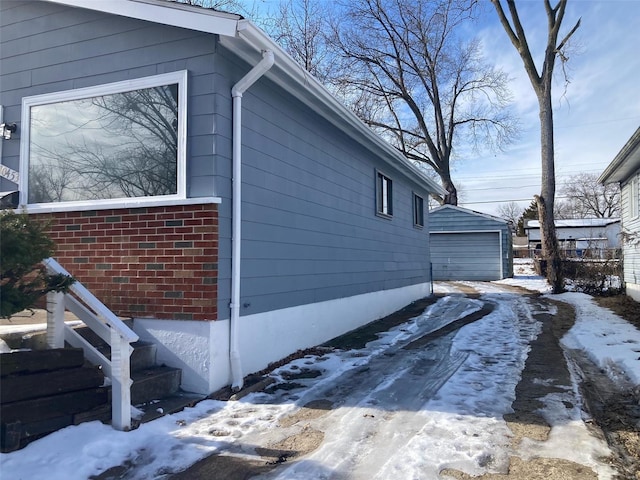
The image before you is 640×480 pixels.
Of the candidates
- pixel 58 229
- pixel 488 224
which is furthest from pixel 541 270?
pixel 58 229

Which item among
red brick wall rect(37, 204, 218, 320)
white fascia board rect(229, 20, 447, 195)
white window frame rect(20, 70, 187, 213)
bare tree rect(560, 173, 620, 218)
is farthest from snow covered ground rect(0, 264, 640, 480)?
bare tree rect(560, 173, 620, 218)

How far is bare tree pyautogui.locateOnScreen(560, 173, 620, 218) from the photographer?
56.0 metres

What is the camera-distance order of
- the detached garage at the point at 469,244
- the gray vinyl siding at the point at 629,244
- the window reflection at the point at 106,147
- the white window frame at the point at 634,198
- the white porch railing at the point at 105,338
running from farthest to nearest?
the detached garage at the point at 469,244, the gray vinyl siding at the point at 629,244, the white window frame at the point at 634,198, the window reflection at the point at 106,147, the white porch railing at the point at 105,338

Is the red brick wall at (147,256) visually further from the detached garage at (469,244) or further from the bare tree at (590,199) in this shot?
the bare tree at (590,199)

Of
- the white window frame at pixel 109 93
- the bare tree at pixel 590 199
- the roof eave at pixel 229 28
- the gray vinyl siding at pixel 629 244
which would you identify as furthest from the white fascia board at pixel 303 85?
the bare tree at pixel 590 199

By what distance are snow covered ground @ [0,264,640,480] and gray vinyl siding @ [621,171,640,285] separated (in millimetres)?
7059

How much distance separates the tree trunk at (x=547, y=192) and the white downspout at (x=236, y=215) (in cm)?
1307

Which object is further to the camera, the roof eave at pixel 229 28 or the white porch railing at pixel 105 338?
the roof eave at pixel 229 28

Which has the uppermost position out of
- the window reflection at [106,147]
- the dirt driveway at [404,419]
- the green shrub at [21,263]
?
the window reflection at [106,147]

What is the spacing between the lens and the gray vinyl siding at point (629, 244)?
473 inches

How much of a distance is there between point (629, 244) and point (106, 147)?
13256 millimetres

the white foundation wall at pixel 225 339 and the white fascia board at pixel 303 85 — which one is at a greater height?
the white fascia board at pixel 303 85

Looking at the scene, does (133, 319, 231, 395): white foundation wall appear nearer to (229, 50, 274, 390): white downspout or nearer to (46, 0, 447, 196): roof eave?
(229, 50, 274, 390): white downspout

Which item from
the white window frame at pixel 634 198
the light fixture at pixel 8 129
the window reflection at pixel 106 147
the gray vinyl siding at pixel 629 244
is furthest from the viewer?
the gray vinyl siding at pixel 629 244
